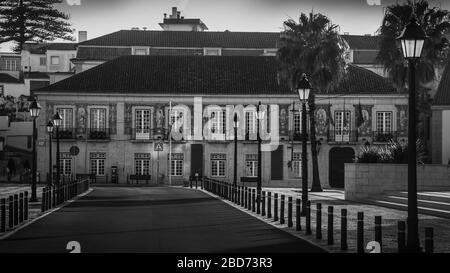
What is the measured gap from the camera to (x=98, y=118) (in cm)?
7362

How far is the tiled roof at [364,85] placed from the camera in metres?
73.1

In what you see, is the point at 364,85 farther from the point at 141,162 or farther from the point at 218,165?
the point at 141,162

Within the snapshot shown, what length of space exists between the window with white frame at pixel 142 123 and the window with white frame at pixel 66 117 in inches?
199

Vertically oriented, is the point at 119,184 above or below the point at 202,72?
below

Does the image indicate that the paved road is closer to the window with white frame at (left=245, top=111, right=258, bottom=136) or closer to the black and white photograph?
the black and white photograph

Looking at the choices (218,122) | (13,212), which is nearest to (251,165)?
(218,122)

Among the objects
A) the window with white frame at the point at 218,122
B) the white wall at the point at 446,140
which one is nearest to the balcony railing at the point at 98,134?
the window with white frame at the point at 218,122

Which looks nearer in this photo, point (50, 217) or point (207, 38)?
point (50, 217)

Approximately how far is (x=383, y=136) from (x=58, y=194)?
4252 centimetres
